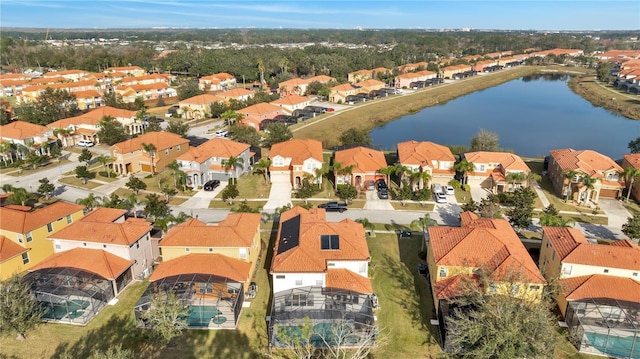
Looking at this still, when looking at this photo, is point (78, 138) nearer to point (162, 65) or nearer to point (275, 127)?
point (275, 127)

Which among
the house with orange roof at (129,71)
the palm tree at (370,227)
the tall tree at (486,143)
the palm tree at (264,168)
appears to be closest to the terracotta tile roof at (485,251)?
the palm tree at (370,227)

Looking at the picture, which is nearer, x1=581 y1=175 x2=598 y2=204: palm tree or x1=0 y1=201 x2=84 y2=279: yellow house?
x1=0 y1=201 x2=84 y2=279: yellow house

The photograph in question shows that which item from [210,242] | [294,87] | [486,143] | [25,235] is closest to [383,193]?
[486,143]

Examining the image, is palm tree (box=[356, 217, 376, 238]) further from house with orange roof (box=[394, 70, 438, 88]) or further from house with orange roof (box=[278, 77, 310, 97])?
house with orange roof (box=[394, 70, 438, 88])

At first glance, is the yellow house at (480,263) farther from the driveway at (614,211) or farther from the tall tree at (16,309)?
the tall tree at (16,309)

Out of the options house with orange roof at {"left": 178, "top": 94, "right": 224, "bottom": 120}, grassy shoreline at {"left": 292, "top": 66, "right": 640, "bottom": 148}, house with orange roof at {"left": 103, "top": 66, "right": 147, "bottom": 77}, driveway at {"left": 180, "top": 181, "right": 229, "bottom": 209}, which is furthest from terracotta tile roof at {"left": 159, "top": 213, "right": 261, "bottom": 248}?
house with orange roof at {"left": 103, "top": 66, "right": 147, "bottom": 77}

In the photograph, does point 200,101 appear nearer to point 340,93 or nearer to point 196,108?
point 196,108

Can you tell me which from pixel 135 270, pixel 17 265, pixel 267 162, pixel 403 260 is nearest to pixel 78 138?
pixel 267 162
